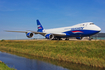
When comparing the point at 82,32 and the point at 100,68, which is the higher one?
the point at 82,32

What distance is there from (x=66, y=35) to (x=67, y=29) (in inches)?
80.9

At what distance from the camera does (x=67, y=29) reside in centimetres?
3738

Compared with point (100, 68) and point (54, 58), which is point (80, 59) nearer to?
point (100, 68)

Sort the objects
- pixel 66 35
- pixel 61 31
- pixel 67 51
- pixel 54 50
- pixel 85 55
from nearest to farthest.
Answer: pixel 85 55, pixel 67 51, pixel 54 50, pixel 66 35, pixel 61 31

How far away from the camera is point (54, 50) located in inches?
968

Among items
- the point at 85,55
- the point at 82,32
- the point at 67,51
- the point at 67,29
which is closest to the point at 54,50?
the point at 67,51

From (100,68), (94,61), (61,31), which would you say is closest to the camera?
(100,68)

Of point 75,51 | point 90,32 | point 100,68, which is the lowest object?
point 100,68

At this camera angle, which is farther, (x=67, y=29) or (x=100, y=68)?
(x=67, y=29)

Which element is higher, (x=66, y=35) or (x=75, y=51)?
(x=66, y=35)

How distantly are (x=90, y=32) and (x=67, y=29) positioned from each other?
8547 millimetres

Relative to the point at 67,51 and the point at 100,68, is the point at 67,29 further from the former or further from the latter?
the point at 100,68

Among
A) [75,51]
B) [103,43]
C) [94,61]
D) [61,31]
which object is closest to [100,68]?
[94,61]

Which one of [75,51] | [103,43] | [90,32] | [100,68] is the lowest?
[100,68]
